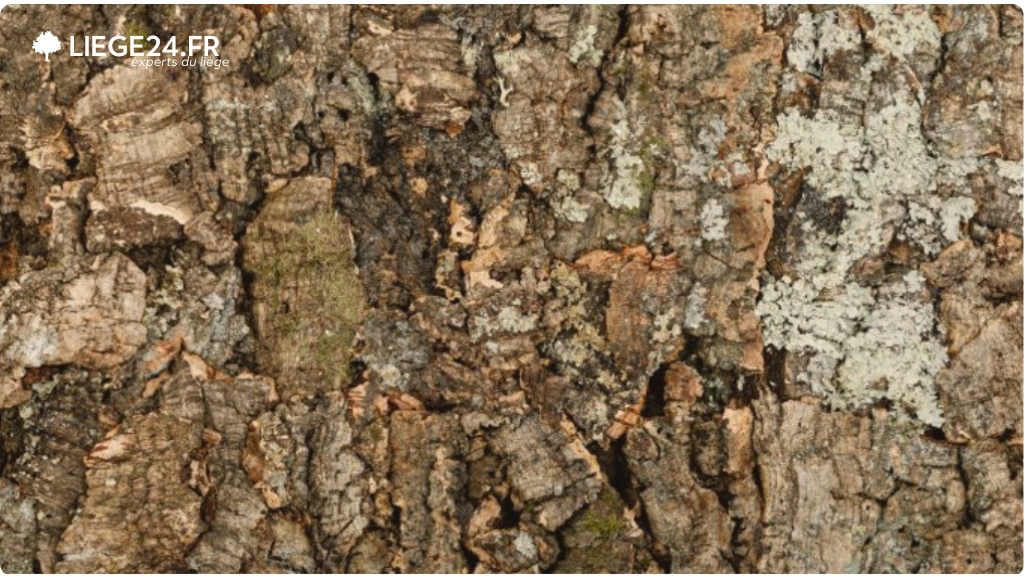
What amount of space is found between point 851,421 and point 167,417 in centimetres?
161

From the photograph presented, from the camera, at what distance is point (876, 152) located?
219 cm

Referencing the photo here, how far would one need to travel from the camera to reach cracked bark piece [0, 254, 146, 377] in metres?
2.15

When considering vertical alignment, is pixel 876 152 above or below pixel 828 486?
above

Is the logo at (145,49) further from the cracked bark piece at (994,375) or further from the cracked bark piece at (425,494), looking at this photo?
the cracked bark piece at (994,375)

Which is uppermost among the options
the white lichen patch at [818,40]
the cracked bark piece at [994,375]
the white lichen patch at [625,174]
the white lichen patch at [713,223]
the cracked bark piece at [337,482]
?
the white lichen patch at [818,40]

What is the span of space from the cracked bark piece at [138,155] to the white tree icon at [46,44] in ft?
0.44

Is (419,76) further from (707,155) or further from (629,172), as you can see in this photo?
(707,155)

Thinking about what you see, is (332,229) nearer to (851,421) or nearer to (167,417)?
(167,417)

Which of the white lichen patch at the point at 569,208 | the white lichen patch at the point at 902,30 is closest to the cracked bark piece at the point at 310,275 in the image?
the white lichen patch at the point at 569,208

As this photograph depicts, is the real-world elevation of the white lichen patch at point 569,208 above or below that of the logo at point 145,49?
below

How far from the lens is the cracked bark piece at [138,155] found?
2186mm

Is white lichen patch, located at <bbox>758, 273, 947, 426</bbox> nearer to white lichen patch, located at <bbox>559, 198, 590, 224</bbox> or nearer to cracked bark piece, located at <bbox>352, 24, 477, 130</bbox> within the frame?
white lichen patch, located at <bbox>559, 198, 590, 224</bbox>

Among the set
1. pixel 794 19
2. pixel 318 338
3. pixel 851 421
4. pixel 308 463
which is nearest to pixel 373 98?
pixel 318 338

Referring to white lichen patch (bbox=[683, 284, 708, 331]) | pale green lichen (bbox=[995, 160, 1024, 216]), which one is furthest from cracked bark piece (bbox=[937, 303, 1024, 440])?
white lichen patch (bbox=[683, 284, 708, 331])
